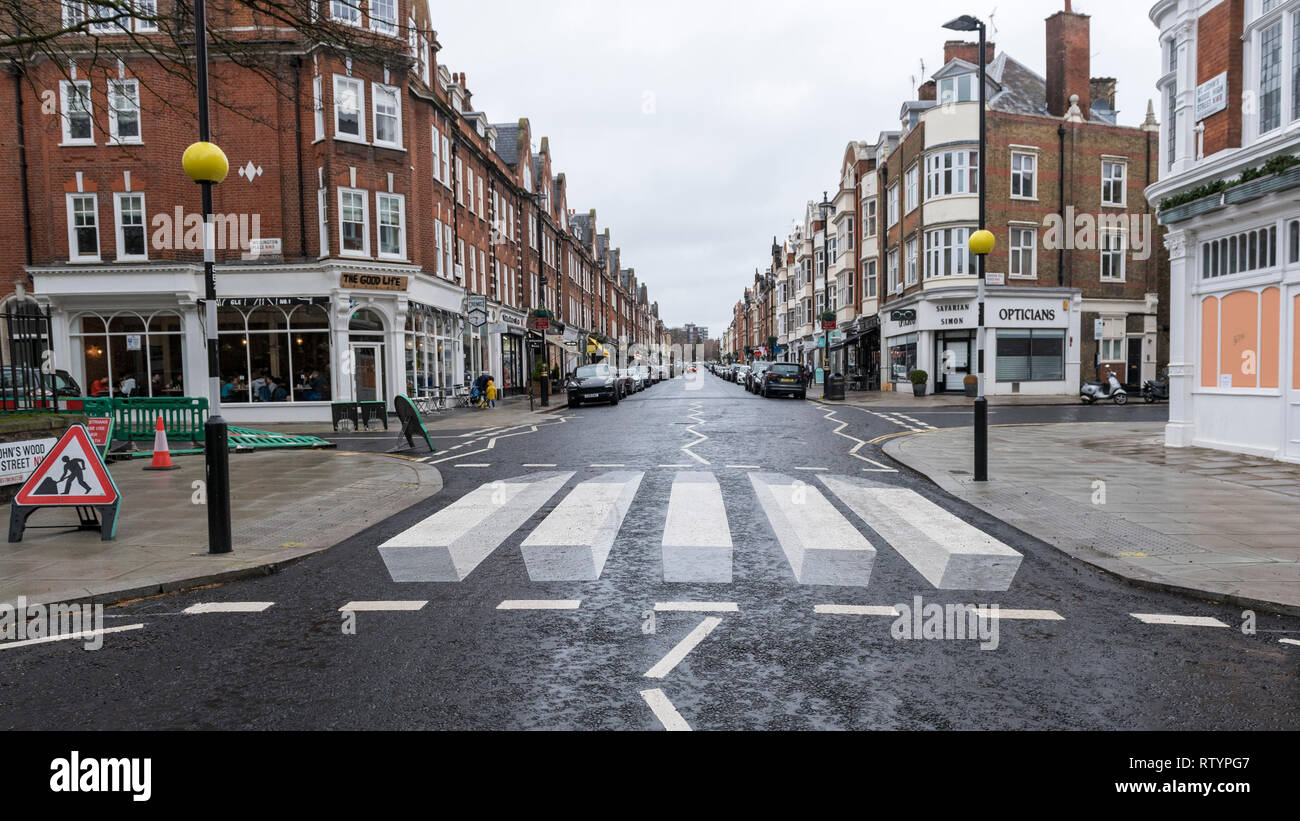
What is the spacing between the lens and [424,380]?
28.3 metres

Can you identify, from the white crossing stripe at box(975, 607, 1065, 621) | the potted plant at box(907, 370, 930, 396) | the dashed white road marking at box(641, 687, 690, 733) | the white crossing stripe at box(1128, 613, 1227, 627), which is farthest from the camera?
the potted plant at box(907, 370, 930, 396)

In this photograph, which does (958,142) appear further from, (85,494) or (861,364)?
(85,494)

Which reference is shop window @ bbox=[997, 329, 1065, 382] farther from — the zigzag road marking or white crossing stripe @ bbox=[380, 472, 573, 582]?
white crossing stripe @ bbox=[380, 472, 573, 582]

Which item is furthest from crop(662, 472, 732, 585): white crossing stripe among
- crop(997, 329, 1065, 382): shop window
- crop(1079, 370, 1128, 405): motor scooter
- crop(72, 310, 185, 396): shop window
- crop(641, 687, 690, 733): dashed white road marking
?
crop(997, 329, 1065, 382): shop window

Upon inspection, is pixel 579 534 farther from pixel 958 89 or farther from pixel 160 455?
pixel 958 89

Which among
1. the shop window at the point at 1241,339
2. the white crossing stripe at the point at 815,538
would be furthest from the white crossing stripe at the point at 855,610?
the shop window at the point at 1241,339

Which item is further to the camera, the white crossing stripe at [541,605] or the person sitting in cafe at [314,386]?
the person sitting in cafe at [314,386]

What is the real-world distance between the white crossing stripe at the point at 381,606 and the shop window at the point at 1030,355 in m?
33.6

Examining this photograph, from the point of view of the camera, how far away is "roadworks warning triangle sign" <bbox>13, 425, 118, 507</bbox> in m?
7.35

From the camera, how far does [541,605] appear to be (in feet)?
17.6

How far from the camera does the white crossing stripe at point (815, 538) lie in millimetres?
6128

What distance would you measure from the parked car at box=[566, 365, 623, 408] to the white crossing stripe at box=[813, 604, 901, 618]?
25213mm

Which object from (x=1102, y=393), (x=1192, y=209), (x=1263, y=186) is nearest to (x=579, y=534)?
(x=1263, y=186)

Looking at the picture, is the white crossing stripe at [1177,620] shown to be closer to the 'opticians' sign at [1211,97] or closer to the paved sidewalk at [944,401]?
the 'opticians' sign at [1211,97]
